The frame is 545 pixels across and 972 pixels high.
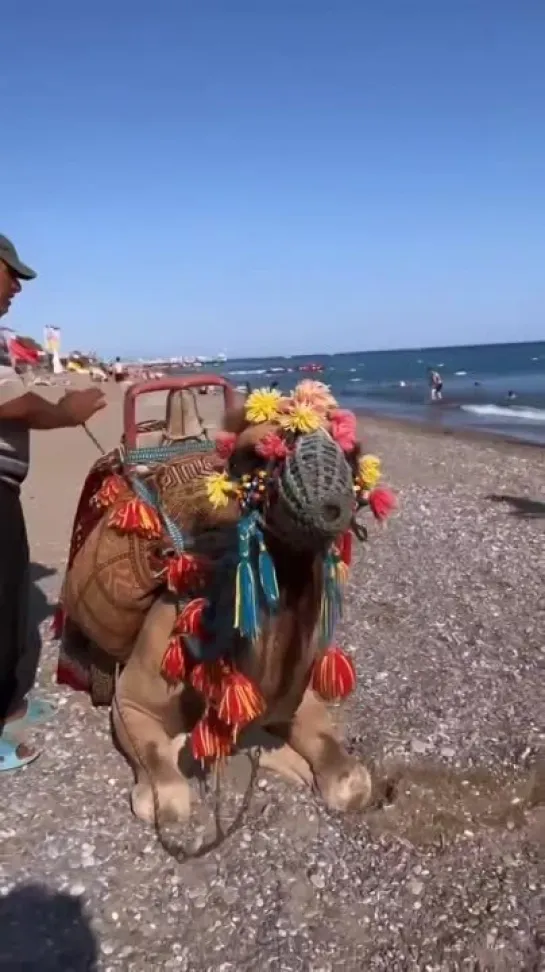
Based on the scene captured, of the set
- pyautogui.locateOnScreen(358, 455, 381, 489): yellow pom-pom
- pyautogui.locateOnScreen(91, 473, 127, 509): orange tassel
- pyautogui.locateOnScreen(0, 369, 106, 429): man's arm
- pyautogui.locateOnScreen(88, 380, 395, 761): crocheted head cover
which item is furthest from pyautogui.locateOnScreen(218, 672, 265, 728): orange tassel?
pyautogui.locateOnScreen(91, 473, 127, 509): orange tassel

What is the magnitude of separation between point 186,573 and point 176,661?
36 centimetres

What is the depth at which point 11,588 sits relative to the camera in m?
4.17

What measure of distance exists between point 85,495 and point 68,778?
1.46 meters

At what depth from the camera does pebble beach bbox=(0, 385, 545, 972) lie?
117 inches

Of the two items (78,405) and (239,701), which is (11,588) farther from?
(239,701)

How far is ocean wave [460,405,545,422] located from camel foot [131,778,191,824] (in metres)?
25.8

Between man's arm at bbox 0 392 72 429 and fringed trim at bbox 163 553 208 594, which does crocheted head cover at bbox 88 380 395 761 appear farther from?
man's arm at bbox 0 392 72 429

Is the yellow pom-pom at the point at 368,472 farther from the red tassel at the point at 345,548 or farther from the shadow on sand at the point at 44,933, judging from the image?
the shadow on sand at the point at 44,933

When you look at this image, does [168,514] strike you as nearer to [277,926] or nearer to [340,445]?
[340,445]

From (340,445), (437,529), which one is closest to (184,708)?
(340,445)

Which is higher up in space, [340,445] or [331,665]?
[340,445]

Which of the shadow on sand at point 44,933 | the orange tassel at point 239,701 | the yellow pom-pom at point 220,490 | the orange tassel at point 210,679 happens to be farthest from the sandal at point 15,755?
→ the yellow pom-pom at point 220,490

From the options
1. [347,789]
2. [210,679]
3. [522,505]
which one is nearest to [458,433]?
[522,505]

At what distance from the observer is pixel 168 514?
3998mm
